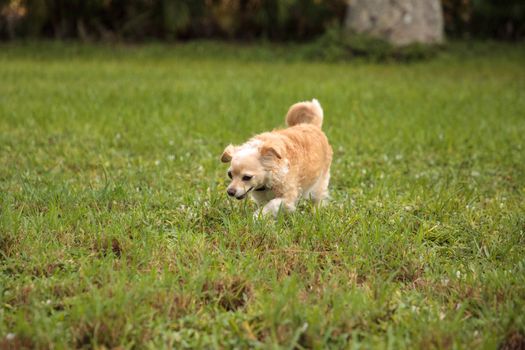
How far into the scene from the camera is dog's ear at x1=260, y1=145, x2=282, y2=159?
433cm

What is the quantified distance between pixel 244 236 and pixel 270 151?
69 centimetres

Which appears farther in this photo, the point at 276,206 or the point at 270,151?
the point at 276,206

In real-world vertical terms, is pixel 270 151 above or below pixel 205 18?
above

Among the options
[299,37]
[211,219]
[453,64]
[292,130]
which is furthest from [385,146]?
[299,37]

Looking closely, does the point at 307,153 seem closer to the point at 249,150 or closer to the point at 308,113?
the point at 249,150

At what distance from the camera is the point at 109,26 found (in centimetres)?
1947

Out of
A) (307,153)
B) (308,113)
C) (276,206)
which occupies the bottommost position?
(276,206)

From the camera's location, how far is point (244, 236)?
401 cm

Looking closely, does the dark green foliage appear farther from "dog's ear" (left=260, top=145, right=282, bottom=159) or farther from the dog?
"dog's ear" (left=260, top=145, right=282, bottom=159)

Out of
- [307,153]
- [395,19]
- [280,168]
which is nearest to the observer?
[280,168]

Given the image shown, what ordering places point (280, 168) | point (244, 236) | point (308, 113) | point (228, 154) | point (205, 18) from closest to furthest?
point (244, 236) → point (280, 168) → point (228, 154) → point (308, 113) → point (205, 18)

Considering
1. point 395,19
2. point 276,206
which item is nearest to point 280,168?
point 276,206

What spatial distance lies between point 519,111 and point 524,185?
4.28 m

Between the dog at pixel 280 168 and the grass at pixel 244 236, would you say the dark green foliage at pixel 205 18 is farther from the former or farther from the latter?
the dog at pixel 280 168
